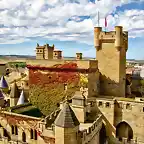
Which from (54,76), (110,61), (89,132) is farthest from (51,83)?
(89,132)

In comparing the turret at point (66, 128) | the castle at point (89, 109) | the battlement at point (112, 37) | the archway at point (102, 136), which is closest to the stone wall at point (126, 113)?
the castle at point (89, 109)

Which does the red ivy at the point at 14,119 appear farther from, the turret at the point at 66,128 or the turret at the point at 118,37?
the turret at the point at 118,37

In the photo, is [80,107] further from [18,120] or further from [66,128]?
[66,128]

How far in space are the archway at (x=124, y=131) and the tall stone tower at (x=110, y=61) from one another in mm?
6105

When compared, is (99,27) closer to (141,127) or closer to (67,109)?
(141,127)

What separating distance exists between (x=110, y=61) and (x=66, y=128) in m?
17.3

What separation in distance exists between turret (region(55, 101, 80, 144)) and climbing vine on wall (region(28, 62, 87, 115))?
11269mm

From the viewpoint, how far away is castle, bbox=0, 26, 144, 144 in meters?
21.5

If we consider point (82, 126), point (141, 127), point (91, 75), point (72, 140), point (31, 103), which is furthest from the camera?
point (31, 103)

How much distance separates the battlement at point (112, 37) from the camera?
1287 inches

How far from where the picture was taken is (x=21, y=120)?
26.3m

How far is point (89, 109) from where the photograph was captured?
28547 mm

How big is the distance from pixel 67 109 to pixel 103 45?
17.0 metres

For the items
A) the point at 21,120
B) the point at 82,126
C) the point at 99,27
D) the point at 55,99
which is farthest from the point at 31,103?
the point at 99,27
